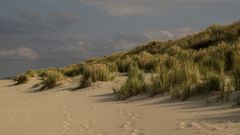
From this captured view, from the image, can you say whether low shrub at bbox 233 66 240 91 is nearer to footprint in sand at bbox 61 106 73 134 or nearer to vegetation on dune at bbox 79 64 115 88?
footprint in sand at bbox 61 106 73 134

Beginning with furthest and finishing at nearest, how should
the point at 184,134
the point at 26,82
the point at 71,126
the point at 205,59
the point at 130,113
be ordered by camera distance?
1. the point at 26,82
2. the point at 205,59
3. the point at 130,113
4. the point at 71,126
5. the point at 184,134

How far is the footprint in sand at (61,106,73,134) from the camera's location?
9.70 metres

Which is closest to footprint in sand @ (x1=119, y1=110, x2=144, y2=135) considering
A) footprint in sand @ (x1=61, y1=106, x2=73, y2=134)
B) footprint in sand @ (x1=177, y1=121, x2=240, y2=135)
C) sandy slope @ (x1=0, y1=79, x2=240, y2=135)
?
sandy slope @ (x1=0, y1=79, x2=240, y2=135)

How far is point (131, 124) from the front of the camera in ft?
31.8

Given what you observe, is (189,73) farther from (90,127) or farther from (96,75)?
(96,75)

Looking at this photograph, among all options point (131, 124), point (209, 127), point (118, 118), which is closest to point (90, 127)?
point (131, 124)

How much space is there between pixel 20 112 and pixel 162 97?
3869mm

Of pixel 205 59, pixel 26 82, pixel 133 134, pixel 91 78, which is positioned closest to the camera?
pixel 133 134

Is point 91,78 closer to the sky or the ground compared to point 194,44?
closer to the ground

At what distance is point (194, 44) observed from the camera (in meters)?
30.7

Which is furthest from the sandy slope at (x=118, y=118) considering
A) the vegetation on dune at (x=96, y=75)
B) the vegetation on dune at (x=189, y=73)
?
the vegetation on dune at (x=96, y=75)

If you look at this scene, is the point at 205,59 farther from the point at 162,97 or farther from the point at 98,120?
the point at 98,120

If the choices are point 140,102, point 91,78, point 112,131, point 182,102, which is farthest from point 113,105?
point 91,78

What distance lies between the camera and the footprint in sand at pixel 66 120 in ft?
31.8
